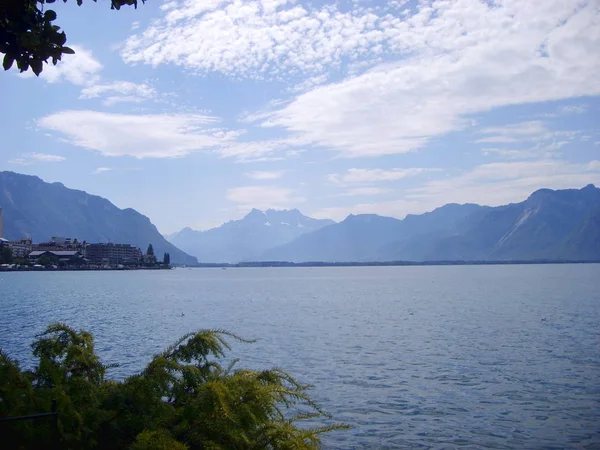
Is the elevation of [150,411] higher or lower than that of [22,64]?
lower

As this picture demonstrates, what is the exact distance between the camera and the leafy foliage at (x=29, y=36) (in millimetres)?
6758

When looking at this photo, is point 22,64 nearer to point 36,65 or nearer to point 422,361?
point 36,65

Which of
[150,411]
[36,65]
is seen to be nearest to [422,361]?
[150,411]

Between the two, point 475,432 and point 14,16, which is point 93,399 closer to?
point 14,16

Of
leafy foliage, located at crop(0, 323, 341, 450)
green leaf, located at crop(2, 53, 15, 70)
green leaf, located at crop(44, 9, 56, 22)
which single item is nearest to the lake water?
leafy foliage, located at crop(0, 323, 341, 450)

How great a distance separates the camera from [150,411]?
22.7 ft

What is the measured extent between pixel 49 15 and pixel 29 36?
1.40 feet

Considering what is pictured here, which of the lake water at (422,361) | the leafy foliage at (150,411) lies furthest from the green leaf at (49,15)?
the lake water at (422,361)

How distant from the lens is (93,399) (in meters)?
7.02

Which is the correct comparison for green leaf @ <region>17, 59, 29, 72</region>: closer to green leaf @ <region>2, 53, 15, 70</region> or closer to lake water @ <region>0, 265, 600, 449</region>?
green leaf @ <region>2, 53, 15, 70</region>

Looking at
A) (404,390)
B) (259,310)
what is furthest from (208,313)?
(404,390)

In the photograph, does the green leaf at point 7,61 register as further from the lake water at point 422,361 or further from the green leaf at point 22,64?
the lake water at point 422,361

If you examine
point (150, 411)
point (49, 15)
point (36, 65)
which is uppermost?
point (49, 15)

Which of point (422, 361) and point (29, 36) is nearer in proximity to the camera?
point (29, 36)
